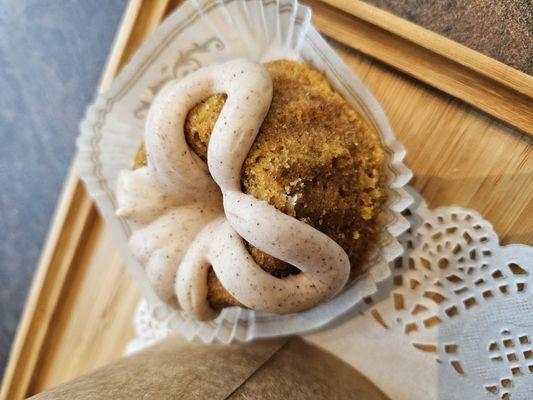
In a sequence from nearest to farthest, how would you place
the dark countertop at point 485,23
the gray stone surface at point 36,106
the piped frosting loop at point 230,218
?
1. the piped frosting loop at point 230,218
2. the dark countertop at point 485,23
3. the gray stone surface at point 36,106

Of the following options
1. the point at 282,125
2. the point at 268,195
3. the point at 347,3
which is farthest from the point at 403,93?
the point at 268,195

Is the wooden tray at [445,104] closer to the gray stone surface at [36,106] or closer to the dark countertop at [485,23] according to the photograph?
the dark countertop at [485,23]

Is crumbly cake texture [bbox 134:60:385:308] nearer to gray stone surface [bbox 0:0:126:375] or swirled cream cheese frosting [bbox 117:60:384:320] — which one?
swirled cream cheese frosting [bbox 117:60:384:320]

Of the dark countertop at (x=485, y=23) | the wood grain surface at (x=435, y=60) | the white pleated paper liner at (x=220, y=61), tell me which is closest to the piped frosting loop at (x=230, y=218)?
the white pleated paper liner at (x=220, y=61)

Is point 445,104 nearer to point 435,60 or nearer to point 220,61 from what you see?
point 435,60

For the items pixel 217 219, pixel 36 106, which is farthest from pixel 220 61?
pixel 36 106

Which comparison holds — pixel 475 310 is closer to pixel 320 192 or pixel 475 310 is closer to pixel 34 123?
pixel 320 192
